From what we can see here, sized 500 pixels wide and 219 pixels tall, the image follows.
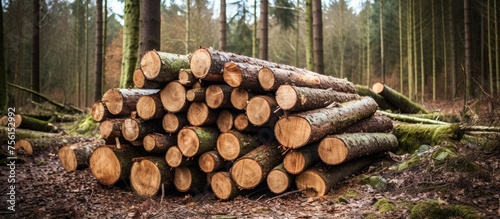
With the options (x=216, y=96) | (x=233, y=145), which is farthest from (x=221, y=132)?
(x=216, y=96)

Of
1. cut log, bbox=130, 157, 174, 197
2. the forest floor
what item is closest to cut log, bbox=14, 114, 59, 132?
the forest floor

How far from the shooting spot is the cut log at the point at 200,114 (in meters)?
5.39

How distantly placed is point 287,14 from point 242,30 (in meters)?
2.92

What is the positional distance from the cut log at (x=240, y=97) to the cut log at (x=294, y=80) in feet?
0.94

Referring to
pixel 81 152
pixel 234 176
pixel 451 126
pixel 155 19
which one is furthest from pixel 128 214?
pixel 451 126

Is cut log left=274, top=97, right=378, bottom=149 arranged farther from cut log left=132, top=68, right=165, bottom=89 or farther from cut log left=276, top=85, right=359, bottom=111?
cut log left=132, top=68, right=165, bottom=89

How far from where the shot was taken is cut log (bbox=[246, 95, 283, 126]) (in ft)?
16.6

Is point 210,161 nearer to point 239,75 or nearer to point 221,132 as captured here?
point 221,132

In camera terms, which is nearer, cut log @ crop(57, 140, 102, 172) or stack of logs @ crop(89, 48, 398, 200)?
stack of logs @ crop(89, 48, 398, 200)

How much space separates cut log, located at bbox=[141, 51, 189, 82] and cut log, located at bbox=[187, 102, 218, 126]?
22.2 inches

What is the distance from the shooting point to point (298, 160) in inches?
195

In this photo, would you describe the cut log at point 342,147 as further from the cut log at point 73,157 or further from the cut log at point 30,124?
the cut log at point 30,124

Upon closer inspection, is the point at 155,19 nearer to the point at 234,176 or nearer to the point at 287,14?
the point at 234,176

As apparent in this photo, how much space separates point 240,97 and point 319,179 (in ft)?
5.42
